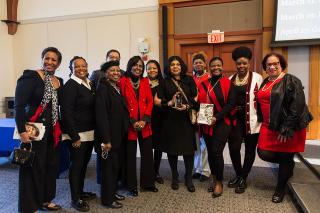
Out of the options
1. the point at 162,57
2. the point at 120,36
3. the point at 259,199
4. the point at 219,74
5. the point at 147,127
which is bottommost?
the point at 259,199

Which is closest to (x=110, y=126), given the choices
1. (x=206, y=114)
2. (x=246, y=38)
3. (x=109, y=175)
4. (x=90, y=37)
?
(x=109, y=175)

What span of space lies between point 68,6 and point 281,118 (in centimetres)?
545

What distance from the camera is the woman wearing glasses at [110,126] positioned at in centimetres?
240

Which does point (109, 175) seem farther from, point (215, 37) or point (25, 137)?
point (215, 37)

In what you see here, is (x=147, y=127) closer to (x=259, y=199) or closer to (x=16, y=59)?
(x=259, y=199)

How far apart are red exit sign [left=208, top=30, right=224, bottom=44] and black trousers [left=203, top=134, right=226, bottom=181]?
3.04 metres

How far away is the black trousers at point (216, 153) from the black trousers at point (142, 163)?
575 millimetres

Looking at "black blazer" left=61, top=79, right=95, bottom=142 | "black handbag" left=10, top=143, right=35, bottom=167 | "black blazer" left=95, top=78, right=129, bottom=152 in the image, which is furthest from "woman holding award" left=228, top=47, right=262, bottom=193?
"black handbag" left=10, top=143, right=35, bottom=167

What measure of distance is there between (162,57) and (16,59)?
12.3 ft

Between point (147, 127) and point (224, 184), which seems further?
point (224, 184)

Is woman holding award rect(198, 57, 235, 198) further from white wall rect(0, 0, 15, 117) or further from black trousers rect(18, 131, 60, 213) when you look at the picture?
white wall rect(0, 0, 15, 117)

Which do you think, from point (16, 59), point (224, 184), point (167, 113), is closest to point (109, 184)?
point (167, 113)

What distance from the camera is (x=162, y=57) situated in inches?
225

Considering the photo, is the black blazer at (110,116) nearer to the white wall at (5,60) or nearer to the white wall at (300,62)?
the white wall at (300,62)
